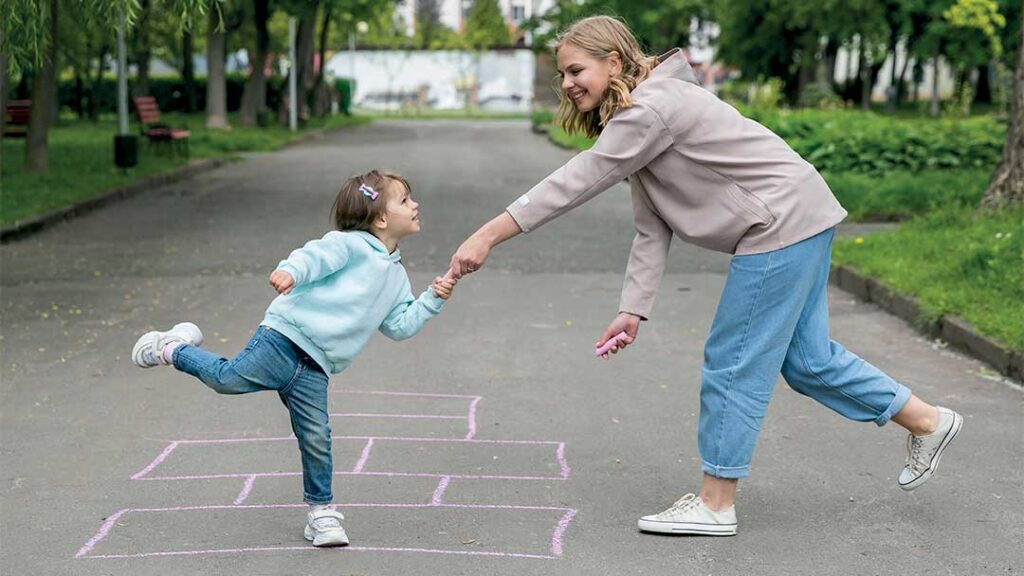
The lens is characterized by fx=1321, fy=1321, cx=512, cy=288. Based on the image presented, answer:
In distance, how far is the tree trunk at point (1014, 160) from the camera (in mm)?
11383

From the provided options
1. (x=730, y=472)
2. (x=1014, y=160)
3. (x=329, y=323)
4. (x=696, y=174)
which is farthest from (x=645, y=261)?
(x=1014, y=160)

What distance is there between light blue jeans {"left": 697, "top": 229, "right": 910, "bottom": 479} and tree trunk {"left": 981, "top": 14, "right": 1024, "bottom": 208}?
757cm

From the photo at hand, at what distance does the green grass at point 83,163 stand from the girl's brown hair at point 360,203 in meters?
9.47

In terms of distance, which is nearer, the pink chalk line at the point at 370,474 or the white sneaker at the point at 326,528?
the white sneaker at the point at 326,528

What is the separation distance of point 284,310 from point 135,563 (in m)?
0.92

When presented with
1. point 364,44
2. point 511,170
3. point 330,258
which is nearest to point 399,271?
point 330,258

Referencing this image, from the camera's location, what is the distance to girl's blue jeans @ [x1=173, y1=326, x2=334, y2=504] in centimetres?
426

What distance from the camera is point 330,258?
13.5 feet

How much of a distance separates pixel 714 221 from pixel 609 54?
0.64 m

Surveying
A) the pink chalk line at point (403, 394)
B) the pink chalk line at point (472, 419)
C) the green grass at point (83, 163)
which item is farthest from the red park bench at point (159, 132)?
the pink chalk line at point (472, 419)

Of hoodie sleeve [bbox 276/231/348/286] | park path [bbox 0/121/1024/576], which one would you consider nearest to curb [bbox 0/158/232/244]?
park path [bbox 0/121/1024/576]

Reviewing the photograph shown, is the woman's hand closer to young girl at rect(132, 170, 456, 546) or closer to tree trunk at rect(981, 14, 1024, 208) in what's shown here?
young girl at rect(132, 170, 456, 546)

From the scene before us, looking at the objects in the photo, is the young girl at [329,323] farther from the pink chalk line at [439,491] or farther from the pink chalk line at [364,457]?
the pink chalk line at [364,457]

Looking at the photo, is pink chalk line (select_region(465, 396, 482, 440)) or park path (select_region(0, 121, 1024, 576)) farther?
pink chalk line (select_region(465, 396, 482, 440))
